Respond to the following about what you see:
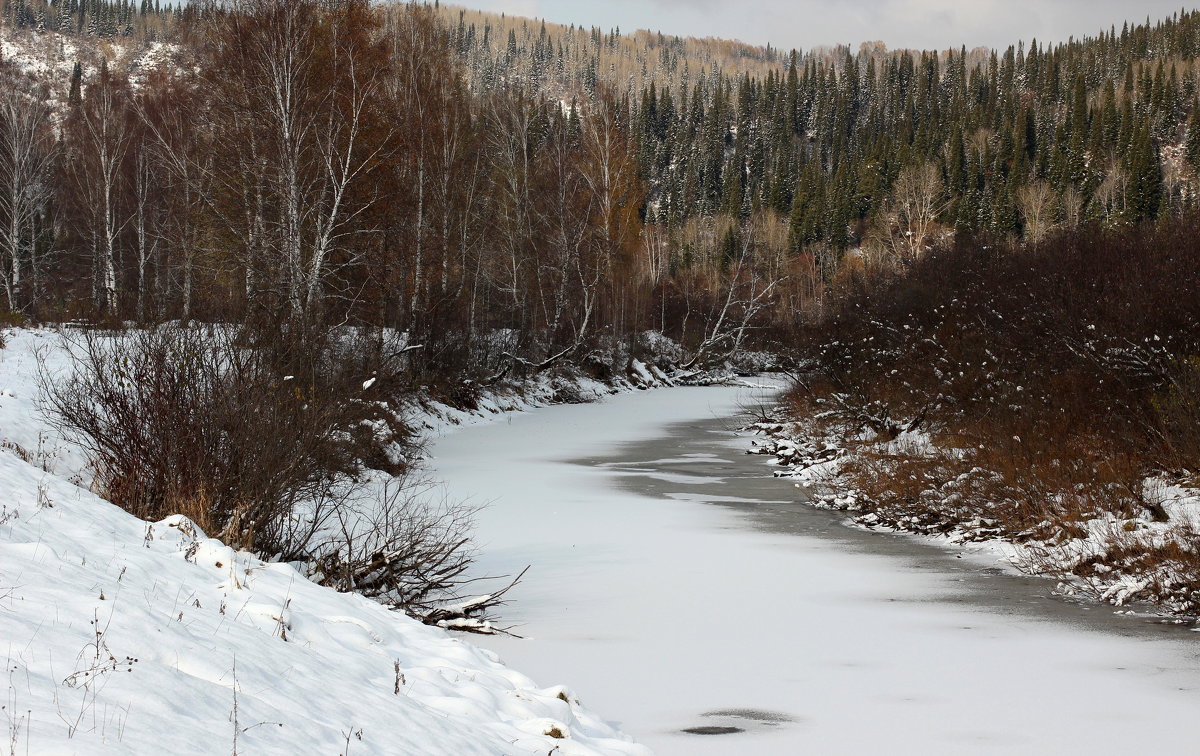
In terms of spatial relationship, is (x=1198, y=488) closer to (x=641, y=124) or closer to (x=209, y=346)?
(x=209, y=346)

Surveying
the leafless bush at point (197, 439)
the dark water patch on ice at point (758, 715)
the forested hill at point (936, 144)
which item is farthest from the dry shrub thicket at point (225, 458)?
the forested hill at point (936, 144)

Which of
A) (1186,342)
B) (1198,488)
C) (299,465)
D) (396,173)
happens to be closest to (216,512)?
(299,465)

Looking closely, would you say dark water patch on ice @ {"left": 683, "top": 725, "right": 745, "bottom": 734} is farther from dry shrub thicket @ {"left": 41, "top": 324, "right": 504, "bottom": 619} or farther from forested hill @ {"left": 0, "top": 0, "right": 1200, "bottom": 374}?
forested hill @ {"left": 0, "top": 0, "right": 1200, "bottom": 374}

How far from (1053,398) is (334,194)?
50.2 ft

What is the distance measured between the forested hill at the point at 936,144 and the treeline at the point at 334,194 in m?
26.6

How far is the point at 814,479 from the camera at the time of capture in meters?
16.5

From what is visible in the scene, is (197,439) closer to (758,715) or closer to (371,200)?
(758,715)

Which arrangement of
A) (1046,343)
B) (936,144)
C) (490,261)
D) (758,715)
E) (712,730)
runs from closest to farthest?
(712,730), (758,715), (1046,343), (490,261), (936,144)

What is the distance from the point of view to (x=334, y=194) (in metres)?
21.4

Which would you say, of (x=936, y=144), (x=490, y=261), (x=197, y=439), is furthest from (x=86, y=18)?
(x=197, y=439)

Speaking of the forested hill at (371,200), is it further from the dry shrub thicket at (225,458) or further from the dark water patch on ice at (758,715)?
the dark water patch on ice at (758,715)

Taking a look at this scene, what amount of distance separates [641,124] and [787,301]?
192ft

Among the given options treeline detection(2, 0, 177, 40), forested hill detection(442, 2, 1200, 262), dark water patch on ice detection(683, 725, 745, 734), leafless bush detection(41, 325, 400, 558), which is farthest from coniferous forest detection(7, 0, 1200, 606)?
treeline detection(2, 0, 177, 40)

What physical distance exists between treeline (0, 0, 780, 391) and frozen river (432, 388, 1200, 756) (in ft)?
16.8
